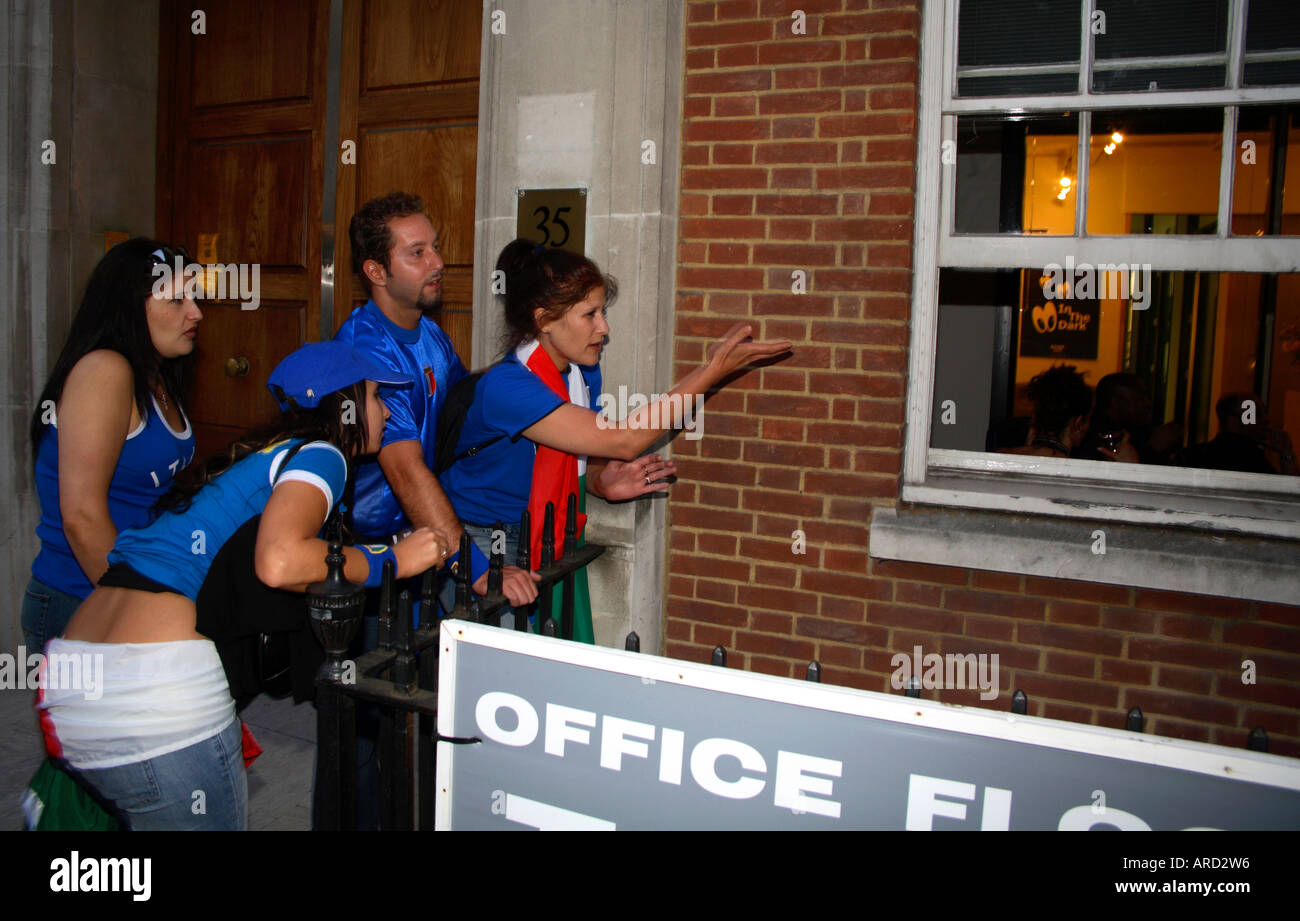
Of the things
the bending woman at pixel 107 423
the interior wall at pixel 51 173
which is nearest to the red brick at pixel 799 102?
the bending woman at pixel 107 423

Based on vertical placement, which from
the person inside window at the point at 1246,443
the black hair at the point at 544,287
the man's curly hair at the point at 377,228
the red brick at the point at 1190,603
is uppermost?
the man's curly hair at the point at 377,228

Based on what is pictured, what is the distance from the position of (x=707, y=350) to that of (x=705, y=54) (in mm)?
1217

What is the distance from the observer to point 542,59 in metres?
3.69

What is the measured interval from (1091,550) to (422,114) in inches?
140

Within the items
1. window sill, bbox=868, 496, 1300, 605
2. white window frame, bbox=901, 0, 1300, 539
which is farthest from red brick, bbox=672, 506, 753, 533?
white window frame, bbox=901, 0, 1300, 539

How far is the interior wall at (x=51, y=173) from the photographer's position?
4.78 metres

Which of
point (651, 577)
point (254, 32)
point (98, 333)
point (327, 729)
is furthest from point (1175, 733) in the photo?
point (254, 32)

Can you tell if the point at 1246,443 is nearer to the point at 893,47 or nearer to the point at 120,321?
the point at 893,47

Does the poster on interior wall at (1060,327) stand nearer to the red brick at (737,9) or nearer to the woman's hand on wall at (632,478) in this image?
the red brick at (737,9)

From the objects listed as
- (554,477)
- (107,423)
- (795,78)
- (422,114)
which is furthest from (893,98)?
(107,423)

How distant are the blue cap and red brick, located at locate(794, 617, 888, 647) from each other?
80.4 inches

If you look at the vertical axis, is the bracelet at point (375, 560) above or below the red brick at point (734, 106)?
below

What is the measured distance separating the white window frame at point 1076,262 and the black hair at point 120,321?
8.76 ft

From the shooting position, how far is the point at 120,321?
271cm
